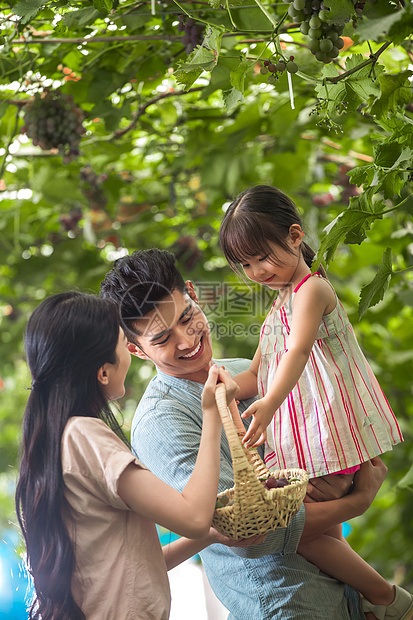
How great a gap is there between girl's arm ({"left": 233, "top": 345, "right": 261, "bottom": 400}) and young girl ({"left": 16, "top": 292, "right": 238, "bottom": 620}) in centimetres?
28

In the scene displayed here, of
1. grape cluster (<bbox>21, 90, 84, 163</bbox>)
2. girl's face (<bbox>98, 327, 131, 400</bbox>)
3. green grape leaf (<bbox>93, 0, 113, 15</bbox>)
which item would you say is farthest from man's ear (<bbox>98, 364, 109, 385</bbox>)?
grape cluster (<bbox>21, 90, 84, 163</bbox>)

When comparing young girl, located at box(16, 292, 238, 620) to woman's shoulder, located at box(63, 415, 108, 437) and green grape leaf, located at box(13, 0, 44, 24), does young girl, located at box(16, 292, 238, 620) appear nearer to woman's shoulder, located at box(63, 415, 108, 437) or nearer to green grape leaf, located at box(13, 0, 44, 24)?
woman's shoulder, located at box(63, 415, 108, 437)

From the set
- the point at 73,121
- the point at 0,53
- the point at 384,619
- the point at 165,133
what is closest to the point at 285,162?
the point at 165,133

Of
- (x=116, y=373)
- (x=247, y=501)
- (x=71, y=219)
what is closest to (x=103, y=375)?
(x=116, y=373)

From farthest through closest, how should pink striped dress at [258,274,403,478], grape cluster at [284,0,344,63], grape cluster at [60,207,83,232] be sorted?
grape cluster at [60,207,83,232], pink striped dress at [258,274,403,478], grape cluster at [284,0,344,63]

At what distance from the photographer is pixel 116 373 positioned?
849 millimetres

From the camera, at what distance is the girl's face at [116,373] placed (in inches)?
33.1

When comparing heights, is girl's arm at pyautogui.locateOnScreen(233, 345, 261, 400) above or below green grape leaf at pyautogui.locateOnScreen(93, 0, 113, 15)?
below

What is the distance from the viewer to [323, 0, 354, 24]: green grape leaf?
61cm

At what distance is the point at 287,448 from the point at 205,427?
25 cm

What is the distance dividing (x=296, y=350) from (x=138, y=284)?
25 cm

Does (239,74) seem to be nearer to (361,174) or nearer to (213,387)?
(361,174)

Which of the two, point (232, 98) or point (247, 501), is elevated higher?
point (232, 98)

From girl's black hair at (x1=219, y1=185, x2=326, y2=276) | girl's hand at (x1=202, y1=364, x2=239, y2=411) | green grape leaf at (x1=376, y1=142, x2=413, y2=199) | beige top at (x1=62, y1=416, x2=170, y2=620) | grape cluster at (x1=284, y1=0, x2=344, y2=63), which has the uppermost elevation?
grape cluster at (x1=284, y1=0, x2=344, y2=63)
